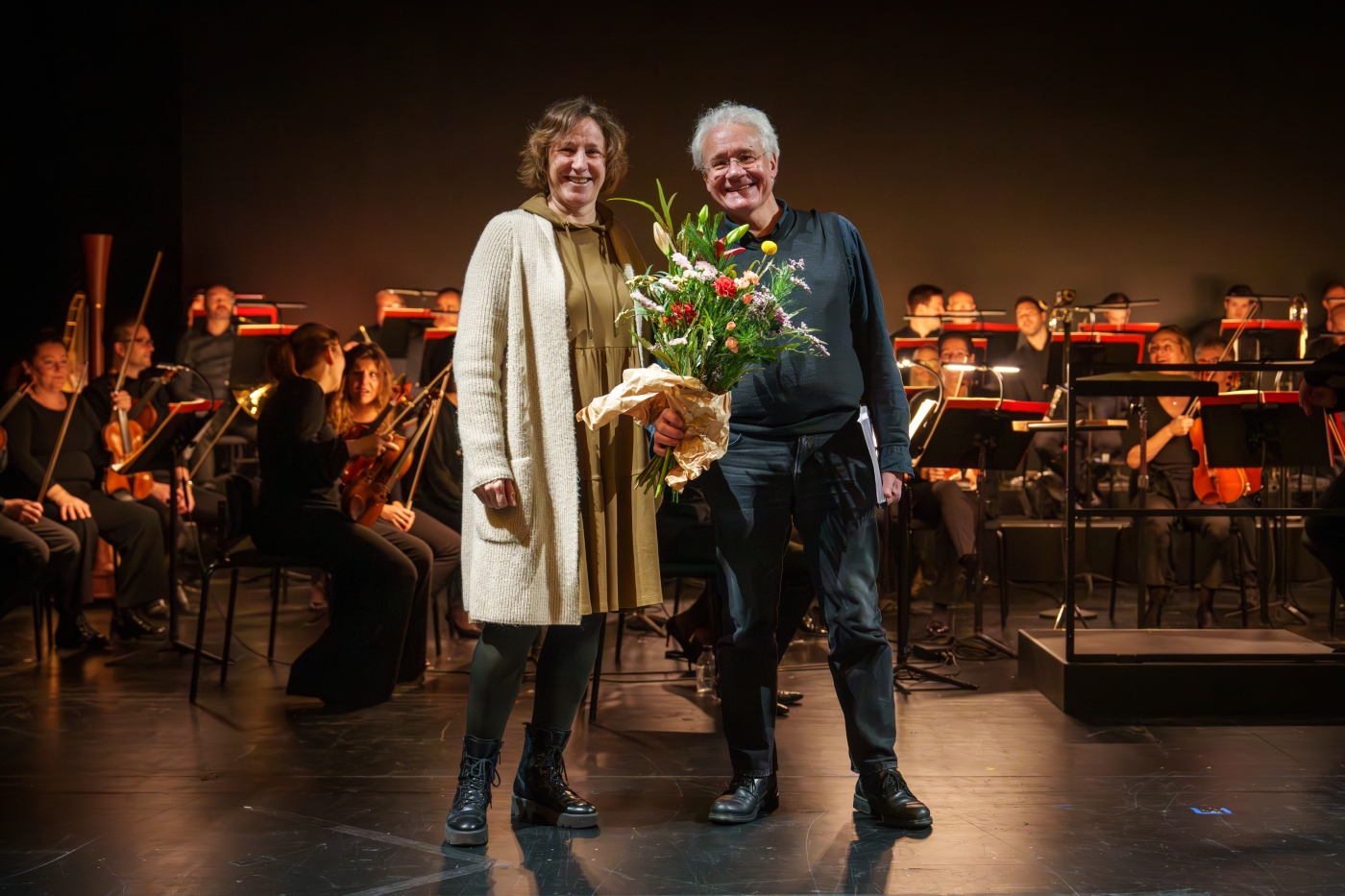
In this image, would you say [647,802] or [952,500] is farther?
[952,500]

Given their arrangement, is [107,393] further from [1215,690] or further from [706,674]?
[1215,690]

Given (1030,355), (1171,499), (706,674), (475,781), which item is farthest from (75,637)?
(1030,355)

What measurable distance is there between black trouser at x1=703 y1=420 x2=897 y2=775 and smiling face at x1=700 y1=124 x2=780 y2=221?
0.47m

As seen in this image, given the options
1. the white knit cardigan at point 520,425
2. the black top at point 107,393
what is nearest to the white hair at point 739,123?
the white knit cardigan at point 520,425

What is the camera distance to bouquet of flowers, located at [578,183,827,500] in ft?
6.82

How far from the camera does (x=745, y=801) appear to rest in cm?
238

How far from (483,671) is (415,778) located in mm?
624

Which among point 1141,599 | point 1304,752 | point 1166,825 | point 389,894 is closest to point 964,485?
point 1141,599

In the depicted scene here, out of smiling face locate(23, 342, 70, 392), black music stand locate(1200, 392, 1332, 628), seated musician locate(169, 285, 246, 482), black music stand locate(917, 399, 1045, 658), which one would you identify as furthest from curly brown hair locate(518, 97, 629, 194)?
seated musician locate(169, 285, 246, 482)

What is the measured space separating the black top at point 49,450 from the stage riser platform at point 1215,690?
12.9 feet

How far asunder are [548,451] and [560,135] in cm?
61

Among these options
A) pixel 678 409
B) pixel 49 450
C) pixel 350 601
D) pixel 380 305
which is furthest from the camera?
pixel 380 305

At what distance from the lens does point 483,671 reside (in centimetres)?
227

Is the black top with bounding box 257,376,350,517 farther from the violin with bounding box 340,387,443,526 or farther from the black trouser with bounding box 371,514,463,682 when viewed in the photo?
the black trouser with bounding box 371,514,463,682
